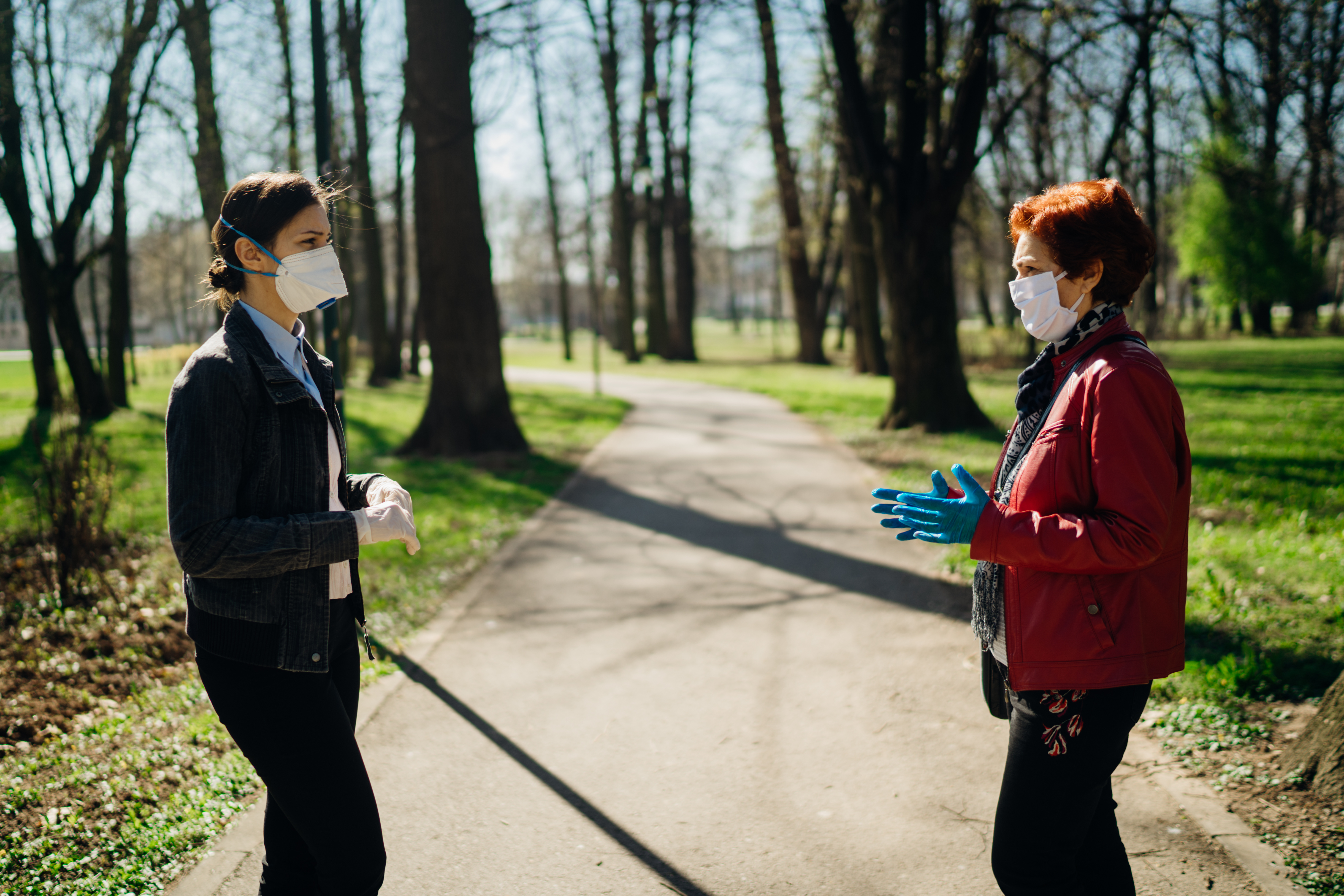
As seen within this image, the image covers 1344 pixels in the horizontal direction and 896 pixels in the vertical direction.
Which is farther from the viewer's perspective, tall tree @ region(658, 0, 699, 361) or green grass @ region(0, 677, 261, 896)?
tall tree @ region(658, 0, 699, 361)

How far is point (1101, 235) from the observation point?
6.76 feet

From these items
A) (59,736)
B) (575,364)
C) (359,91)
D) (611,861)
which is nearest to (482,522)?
(59,736)

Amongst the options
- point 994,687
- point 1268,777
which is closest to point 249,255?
point 994,687

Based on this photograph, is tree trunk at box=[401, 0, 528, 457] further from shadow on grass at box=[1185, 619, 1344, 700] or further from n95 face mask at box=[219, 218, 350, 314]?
n95 face mask at box=[219, 218, 350, 314]

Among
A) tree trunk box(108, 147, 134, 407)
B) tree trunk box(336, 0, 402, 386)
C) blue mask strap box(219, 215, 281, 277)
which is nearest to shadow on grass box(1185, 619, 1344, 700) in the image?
blue mask strap box(219, 215, 281, 277)

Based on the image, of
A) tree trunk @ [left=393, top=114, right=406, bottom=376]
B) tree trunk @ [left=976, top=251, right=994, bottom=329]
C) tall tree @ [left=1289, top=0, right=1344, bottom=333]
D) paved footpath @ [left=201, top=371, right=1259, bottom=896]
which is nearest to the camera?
paved footpath @ [left=201, top=371, right=1259, bottom=896]

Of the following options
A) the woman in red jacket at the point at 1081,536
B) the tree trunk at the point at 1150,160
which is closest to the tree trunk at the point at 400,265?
A: the tree trunk at the point at 1150,160

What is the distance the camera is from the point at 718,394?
2014 cm

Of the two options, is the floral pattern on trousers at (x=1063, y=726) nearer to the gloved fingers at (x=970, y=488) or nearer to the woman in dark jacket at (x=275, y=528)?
→ the gloved fingers at (x=970, y=488)

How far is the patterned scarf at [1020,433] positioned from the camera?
2170 millimetres

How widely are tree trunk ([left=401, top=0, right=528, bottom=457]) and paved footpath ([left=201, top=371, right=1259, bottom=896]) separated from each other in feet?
14.9

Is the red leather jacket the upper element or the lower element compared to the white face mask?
lower

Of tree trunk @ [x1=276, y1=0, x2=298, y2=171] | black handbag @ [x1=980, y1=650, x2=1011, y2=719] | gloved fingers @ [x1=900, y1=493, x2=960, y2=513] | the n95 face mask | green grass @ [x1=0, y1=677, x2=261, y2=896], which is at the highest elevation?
tree trunk @ [x1=276, y1=0, x2=298, y2=171]

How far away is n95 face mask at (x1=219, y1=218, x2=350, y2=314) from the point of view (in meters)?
2.18
